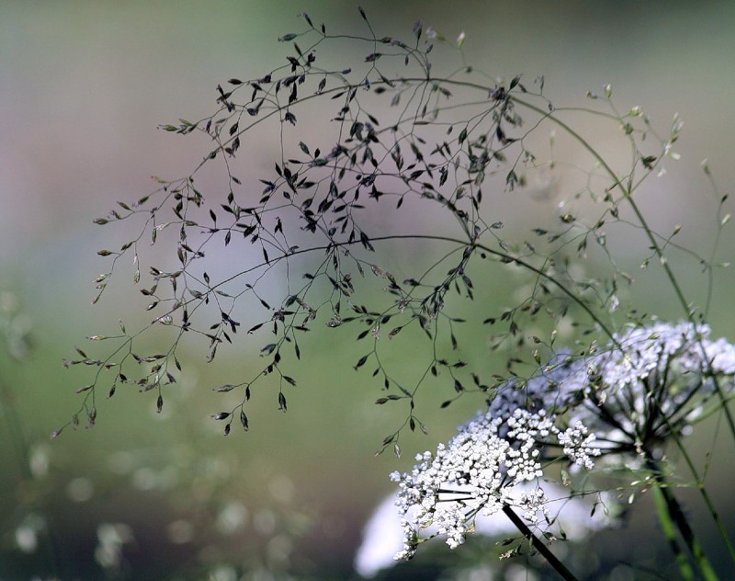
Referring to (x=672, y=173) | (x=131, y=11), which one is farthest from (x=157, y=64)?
(x=672, y=173)

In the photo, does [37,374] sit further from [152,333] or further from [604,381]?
[604,381]

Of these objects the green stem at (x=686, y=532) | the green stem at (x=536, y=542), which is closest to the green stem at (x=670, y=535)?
the green stem at (x=686, y=532)

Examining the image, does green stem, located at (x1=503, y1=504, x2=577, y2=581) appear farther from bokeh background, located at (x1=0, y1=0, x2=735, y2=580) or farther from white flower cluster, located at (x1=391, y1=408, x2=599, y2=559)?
bokeh background, located at (x1=0, y1=0, x2=735, y2=580)

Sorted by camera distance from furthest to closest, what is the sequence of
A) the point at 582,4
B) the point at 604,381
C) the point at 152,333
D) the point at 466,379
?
1. the point at 582,4
2. the point at 152,333
3. the point at 466,379
4. the point at 604,381

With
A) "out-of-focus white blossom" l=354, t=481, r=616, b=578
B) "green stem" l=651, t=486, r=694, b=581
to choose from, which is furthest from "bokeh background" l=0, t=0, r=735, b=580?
"green stem" l=651, t=486, r=694, b=581

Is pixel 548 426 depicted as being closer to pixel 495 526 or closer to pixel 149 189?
pixel 495 526
